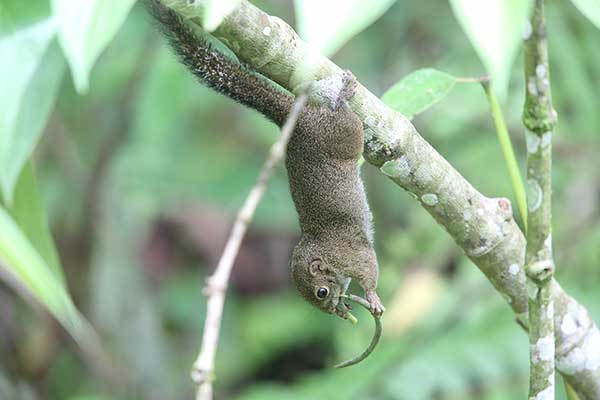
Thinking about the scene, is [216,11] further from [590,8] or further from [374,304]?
[374,304]

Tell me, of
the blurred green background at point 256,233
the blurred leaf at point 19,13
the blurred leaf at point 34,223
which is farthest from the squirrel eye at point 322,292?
the blurred green background at point 256,233

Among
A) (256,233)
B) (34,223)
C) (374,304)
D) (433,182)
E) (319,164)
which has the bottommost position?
(256,233)

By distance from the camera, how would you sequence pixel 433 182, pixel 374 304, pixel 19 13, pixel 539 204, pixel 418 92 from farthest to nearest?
pixel 19 13
pixel 374 304
pixel 418 92
pixel 433 182
pixel 539 204

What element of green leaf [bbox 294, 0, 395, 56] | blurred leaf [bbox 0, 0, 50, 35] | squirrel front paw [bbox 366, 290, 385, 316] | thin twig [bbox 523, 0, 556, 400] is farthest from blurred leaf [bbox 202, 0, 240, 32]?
blurred leaf [bbox 0, 0, 50, 35]

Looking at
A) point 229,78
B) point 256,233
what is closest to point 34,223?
point 229,78

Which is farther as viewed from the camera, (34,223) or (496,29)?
(34,223)

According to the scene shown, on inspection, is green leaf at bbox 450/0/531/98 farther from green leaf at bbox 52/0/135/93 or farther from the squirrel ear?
the squirrel ear
